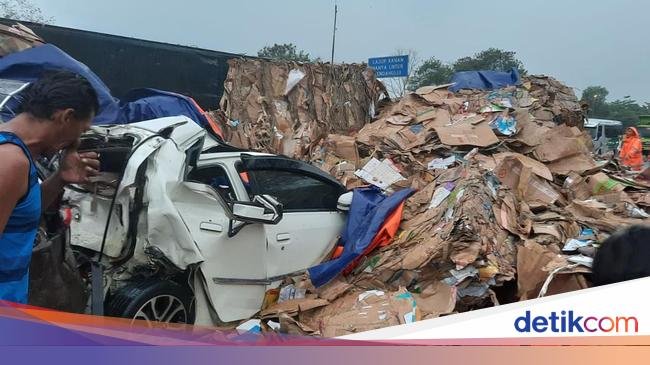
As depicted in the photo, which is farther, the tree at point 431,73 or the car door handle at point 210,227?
the tree at point 431,73

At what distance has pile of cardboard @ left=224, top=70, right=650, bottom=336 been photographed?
3604mm

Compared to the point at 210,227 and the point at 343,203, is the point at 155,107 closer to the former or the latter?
the point at 343,203

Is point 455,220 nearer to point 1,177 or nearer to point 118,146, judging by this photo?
point 118,146

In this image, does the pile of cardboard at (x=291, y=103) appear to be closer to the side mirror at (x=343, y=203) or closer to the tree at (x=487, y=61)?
the side mirror at (x=343, y=203)

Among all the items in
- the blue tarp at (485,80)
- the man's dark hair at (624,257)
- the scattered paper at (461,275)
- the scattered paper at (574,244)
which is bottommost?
the scattered paper at (461,275)

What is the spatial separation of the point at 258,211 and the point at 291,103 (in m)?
6.62

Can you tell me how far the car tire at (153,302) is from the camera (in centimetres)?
325

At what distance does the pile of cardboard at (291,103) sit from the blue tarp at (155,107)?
2.34 m

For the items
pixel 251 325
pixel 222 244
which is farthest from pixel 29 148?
pixel 251 325

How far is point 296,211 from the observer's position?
13.7 feet

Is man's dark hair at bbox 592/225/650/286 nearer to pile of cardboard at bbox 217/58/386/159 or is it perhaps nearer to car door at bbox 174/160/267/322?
car door at bbox 174/160/267/322

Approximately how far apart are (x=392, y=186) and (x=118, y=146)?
310 cm

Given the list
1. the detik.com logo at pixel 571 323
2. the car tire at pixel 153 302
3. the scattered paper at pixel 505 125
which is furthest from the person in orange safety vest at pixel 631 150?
the detik.com logo at pixel 571 323

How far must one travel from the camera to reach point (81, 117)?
6.10 feet
